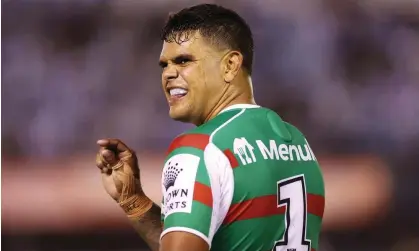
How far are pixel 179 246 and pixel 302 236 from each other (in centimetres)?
34

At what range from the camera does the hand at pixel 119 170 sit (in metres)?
2.05

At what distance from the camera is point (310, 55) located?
4215mm

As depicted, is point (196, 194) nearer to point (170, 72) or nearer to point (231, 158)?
point (231, 158)

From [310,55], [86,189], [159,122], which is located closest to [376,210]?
[310,55]

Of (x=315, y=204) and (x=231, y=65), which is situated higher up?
(x=231, y=65)

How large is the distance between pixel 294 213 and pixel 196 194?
27 centimetres

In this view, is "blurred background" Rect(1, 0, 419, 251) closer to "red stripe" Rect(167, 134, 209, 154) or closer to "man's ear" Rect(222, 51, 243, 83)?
"man's ear" Rect(222, 51, 243, 83)

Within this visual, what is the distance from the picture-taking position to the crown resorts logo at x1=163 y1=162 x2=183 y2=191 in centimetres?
157

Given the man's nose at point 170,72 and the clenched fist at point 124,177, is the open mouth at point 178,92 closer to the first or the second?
the man's nose at point 170,72

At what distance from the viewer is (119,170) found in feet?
6.75

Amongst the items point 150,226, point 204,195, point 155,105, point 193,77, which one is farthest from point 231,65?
point 155,105

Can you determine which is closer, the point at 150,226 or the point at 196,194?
the point at 196,194

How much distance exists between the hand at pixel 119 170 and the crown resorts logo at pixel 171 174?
18.5 inches

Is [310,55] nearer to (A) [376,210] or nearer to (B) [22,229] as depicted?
(A) [376,210]
